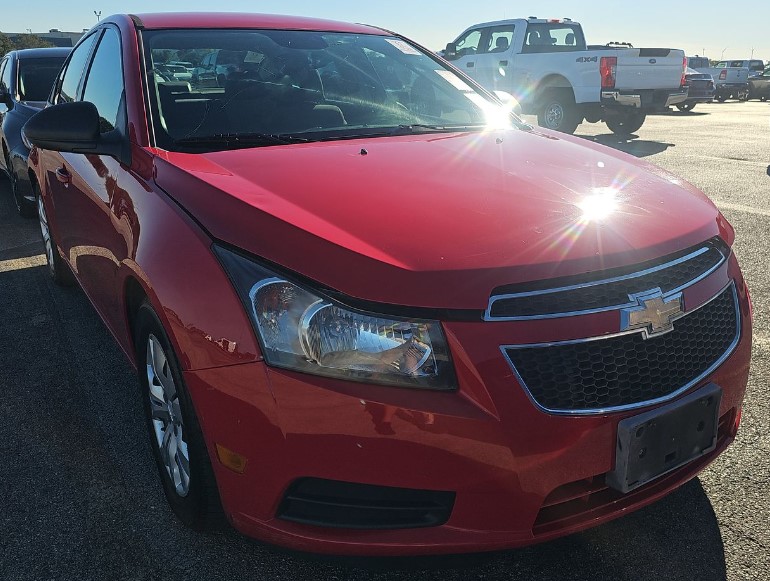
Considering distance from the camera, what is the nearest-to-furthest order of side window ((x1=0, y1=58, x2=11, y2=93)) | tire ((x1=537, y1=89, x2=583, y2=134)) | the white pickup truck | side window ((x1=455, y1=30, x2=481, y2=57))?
side window ((x1=0, y1=58, x2=11, y2=93))
the white pickup truck
tire ((x1=537, y1=89, x2=583, y2=134))
side window ((x1=455, y1=30, x2=481, y2=57))

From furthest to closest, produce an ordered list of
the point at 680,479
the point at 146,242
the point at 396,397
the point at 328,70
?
the point at 328,70
the point at 146,242
the point at 680,479
the point at 396,397

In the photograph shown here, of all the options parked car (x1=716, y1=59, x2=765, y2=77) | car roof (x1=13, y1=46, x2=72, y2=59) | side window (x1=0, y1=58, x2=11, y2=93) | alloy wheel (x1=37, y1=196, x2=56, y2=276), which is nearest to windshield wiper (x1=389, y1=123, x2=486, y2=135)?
alloy wheel (x1=37, y1=196, x2=56, y2=276)

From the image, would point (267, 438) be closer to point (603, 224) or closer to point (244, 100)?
point (603, 224)

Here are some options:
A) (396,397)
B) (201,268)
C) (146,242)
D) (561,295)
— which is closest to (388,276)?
(396,397)

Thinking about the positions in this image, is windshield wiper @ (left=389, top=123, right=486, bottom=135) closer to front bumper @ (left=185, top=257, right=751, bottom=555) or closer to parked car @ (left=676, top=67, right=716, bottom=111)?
front bumper @ (left=185, top=257, right=751, bottom=555)

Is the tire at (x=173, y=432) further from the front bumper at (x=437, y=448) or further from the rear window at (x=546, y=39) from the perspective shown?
the rear window at (x=546, y=39)

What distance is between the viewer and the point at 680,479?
6.40 feet

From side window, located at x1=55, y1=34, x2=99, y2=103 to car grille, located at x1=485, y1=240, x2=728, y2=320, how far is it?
2.97 meters

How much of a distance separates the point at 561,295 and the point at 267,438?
0.78 metres

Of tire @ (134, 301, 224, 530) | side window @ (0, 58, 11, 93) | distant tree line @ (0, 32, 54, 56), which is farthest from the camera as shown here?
distant tree line @ (0, 32, 54, 56)

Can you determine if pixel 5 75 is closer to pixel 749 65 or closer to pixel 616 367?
pixel 616 367

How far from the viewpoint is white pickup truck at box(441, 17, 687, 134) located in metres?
11.8

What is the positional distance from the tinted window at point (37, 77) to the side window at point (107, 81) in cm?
322

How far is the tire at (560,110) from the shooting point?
12.6 meters
